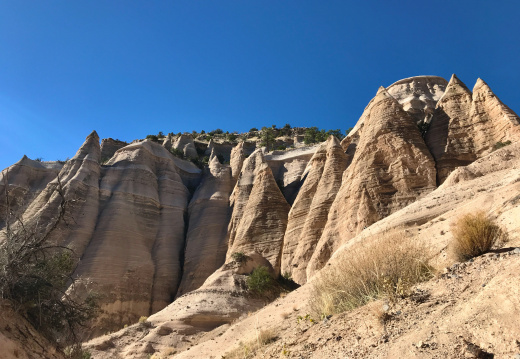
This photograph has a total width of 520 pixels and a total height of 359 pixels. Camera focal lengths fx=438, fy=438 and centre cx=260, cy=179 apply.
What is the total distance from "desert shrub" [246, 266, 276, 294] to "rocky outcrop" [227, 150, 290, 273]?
20.0 ft

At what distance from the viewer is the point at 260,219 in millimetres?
35500

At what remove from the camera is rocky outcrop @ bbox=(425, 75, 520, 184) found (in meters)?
26.1

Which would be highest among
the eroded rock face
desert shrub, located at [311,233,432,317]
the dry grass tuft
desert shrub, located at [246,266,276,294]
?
the eroded rock face

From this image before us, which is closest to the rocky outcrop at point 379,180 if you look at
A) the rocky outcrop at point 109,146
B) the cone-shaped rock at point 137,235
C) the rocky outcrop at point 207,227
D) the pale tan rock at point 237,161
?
the rocky outcrop at point 207,227

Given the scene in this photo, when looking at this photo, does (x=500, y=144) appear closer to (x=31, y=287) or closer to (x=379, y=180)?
(x=379, y=180)

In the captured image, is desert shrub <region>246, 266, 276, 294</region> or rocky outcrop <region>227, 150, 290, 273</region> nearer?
desert shrub <region>246, 266, 276, 294</region>

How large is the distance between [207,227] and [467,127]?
23.1 metres

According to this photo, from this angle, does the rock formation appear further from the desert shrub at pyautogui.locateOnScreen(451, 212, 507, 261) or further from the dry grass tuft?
the desert shrub at pyautogui.locateOnScreen(451, 212, 507, 261)

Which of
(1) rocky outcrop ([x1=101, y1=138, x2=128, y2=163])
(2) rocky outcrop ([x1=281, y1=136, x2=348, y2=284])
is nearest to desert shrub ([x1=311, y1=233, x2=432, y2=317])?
(2) rocky outcrop ([x1=281, y1=136, x2=348, y2=284])

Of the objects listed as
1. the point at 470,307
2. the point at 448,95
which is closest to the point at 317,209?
the point at 448,95

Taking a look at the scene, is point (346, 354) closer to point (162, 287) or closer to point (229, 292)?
point (229, 292)

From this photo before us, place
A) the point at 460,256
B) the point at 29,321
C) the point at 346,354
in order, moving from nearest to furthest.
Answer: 1. the point at 346,354
2. the point at 460,256
3. the point at 29,321

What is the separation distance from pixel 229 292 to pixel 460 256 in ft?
56.8

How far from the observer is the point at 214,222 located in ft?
134
